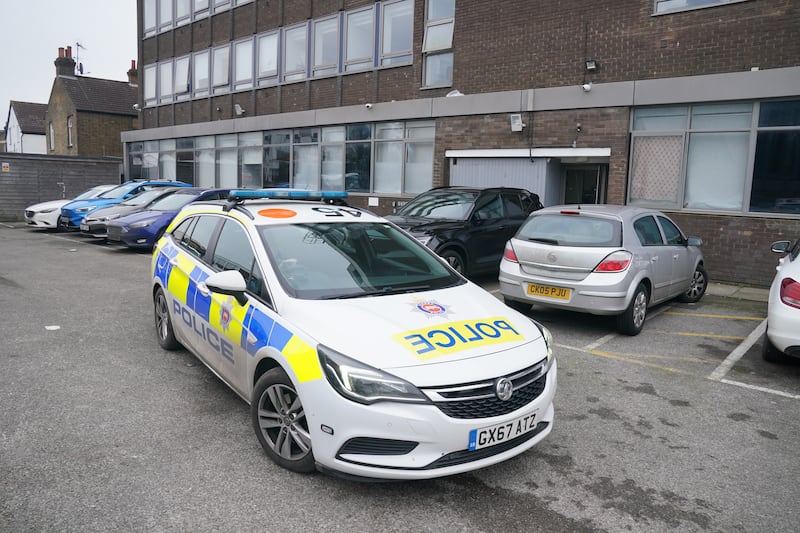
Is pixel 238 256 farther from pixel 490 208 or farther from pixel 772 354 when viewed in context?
pixel 490 208

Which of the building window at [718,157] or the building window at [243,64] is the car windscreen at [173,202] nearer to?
the building window at [243,64]

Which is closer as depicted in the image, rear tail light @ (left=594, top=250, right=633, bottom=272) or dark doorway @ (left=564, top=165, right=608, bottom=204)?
rear tail light @ (left=594, top=250, right=633, bottom=272)

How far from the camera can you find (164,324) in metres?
6.15

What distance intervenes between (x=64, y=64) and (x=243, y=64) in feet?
76.1

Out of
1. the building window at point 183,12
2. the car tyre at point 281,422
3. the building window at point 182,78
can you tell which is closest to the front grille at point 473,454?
the car tyre at point 281,422

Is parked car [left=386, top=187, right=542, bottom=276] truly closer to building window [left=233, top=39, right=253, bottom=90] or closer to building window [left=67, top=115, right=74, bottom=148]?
building window [left=233, top=39, right=253, bottom=90]

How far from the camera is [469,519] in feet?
10.6

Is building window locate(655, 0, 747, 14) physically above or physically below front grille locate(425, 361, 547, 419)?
above

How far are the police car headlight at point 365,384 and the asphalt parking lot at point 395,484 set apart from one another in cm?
30

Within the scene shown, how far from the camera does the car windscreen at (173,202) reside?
14.7 meters

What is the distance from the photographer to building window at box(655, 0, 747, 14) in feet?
37.3

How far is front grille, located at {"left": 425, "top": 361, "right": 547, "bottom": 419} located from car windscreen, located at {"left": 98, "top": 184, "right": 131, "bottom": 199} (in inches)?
691

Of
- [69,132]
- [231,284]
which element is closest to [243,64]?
[231,284]

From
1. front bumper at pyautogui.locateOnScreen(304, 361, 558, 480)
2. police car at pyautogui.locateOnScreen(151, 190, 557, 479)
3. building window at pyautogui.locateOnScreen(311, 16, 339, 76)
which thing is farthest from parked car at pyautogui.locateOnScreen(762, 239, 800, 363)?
building window at pyautogui.locateOnScreen(311, 16, 339, 76)
